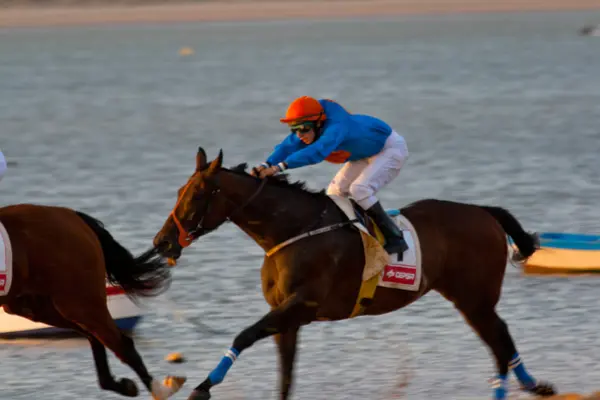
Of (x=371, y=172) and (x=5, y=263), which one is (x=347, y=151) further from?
(x=5, y=263)

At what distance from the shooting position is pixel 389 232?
11.0 meters

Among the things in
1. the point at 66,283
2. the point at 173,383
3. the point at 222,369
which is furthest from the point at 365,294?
the point at 66,283

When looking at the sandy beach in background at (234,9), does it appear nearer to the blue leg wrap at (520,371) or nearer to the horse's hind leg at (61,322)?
the blue leg wrap at (520,371)

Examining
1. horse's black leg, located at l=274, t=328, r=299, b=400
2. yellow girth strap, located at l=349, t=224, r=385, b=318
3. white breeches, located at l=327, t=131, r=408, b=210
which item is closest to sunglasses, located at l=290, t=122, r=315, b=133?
white breeches, located at l=327, t=131, r=408, b=210

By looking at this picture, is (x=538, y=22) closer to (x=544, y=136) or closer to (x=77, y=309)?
(x=544, y=136)

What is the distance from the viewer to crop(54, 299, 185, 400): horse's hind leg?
10727 mm

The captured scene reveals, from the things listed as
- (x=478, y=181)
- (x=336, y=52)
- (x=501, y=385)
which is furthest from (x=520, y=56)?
(x=501, y=385)

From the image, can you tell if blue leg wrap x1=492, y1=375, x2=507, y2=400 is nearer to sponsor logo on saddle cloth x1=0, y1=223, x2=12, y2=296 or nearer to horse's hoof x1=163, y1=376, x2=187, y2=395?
horse's hoof x1=163, y1=376, x2=187, y2=395

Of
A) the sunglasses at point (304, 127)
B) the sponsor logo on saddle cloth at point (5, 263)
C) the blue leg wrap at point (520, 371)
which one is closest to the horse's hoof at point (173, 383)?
the sponsor logo on saddle cloth at point (5, 263)

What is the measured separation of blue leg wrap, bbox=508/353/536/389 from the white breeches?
180cm

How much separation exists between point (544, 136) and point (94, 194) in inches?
699

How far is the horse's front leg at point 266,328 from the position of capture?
Answer: 9867mm

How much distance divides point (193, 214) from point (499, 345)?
291 cm

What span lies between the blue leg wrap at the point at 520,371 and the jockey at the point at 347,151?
136cm
